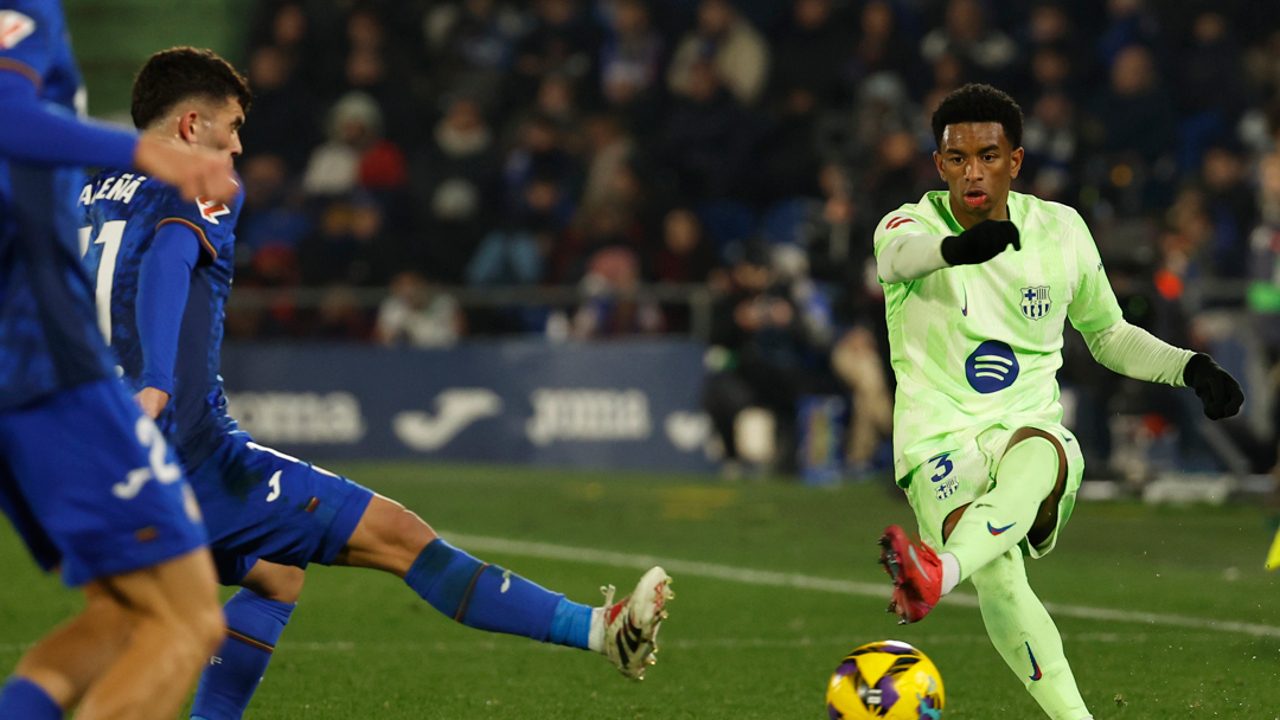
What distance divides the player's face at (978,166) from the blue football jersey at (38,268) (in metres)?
2.60

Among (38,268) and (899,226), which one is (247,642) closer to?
(38,268)

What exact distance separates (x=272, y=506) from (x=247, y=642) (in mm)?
661

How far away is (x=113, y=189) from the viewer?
514 centimetres

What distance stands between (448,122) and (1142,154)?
712cm

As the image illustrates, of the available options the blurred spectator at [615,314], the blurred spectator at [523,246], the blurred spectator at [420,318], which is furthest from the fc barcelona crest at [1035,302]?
the blurred spectator at [523,246]

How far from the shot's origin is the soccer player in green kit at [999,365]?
5.28 meters

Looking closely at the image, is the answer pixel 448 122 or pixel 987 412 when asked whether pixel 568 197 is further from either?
pixel 987 412

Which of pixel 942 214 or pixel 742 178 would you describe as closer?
pixel 942 214

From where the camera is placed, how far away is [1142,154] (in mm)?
17453

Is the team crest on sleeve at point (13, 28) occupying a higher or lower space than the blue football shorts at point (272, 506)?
higher

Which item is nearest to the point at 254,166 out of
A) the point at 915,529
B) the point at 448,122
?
the point at 448,122

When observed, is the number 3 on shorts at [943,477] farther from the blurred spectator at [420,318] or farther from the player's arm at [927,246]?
the blurred spectator at [420,318]

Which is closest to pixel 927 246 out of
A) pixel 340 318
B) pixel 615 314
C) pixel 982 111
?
pixel 982 111

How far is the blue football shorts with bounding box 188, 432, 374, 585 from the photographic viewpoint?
16.0 feet
